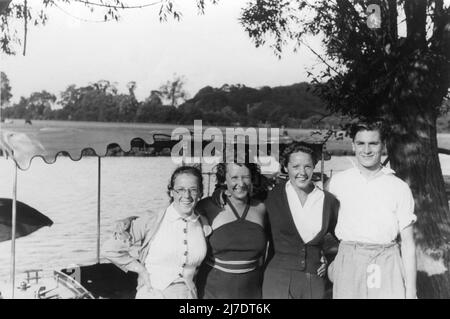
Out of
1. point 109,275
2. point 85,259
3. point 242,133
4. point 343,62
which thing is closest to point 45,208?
point 85,259

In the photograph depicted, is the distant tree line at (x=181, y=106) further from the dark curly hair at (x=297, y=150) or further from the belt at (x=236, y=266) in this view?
the belt at (x=236, y=266)

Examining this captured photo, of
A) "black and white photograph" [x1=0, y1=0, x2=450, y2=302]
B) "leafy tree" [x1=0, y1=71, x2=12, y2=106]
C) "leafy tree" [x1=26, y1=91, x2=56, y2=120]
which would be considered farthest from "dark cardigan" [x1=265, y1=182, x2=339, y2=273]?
"leafy tree" [x1=0, y1=71, x2=12, y2=106]

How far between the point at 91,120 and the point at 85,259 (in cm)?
412

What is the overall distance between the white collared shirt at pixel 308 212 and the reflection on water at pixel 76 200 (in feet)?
10.3

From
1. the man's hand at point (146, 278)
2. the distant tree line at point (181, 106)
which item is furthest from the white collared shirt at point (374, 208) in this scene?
the distant tree line at point (181, 106)

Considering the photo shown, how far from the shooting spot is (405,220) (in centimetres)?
272

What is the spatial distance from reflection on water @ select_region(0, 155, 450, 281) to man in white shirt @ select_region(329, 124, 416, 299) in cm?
307

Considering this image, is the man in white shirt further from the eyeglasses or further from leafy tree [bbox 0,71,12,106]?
leafy tree [bbox 0,71,12,106]

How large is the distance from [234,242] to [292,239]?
1.17ft

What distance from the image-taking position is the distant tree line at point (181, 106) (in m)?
4.20

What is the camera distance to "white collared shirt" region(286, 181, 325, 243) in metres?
2.81

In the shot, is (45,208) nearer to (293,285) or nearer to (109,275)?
(109,275)

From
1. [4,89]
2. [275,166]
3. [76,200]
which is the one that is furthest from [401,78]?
[76,200]

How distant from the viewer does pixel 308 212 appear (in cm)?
283
